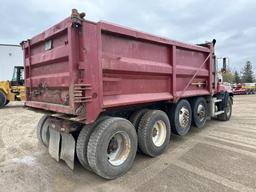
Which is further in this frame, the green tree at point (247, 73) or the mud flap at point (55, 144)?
the green tree at point (247, 73)

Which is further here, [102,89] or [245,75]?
[245,75]

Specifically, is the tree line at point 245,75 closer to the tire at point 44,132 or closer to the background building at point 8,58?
the background building at point 8,58

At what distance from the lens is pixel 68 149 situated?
372 centimetres

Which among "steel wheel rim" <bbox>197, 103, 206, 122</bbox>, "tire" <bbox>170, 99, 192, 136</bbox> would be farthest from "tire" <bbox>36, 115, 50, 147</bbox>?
"steel wheel rim" <bbox>197, 103, 206, 122</bbox>

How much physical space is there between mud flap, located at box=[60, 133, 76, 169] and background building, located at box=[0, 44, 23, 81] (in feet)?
68.4

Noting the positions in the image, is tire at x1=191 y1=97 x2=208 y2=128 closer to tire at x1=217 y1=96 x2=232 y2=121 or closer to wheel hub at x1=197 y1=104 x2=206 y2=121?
wheel hub at x1=197 y1=104 x2=206 y2=121

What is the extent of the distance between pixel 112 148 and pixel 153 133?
1195 millimetres

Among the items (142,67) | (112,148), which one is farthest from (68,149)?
(142,67)

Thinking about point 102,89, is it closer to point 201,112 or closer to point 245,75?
point 201,112

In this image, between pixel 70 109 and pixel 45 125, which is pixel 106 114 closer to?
pixel 70 109

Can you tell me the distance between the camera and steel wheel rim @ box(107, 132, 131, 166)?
3.71 m

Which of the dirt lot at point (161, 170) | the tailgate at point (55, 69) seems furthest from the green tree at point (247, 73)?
the tailgate at point (55, 69)

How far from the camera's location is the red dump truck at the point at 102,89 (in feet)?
10.3

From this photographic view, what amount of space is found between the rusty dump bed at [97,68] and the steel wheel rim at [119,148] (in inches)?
23.0
